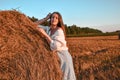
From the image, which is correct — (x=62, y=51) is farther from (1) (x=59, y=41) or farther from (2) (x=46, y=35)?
(2) (x=46, y=35)

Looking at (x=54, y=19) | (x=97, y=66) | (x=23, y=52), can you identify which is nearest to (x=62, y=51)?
(x=54, y=19)

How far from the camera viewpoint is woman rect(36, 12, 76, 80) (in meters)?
5.92

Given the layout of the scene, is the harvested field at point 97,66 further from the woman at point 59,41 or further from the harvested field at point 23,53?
the harvested field at point 23,53

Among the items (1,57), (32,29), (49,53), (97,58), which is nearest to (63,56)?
(49,53)

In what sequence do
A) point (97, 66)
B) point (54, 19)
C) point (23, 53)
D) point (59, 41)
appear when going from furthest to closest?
point (97, 66)
point (54, 19)
point (59, 41)
point (23, 53)

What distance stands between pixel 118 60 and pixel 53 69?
15.9 feet

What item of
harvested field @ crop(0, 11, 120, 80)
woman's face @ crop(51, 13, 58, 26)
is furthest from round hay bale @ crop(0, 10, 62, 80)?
woman's face @ crop(51, 13, 58, 26)

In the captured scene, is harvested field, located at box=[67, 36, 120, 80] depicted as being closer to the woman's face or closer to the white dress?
the white dress

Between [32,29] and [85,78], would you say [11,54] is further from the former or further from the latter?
[85,78]

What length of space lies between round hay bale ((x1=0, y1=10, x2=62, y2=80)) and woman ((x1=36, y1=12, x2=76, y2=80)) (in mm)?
98

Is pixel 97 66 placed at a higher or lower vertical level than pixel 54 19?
lower

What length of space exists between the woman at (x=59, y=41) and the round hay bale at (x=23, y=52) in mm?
98

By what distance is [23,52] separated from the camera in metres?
5.75

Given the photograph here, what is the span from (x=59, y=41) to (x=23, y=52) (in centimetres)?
62
